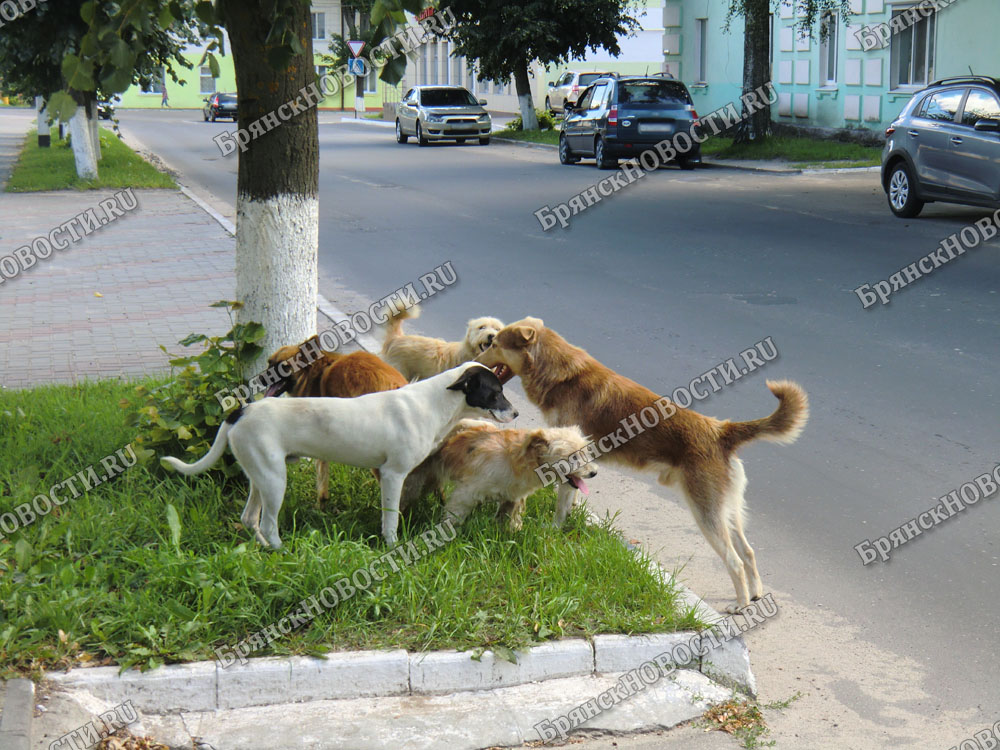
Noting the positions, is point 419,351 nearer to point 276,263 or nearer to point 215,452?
point 276,263

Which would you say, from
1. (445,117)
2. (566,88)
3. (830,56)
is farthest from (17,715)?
(566,88)

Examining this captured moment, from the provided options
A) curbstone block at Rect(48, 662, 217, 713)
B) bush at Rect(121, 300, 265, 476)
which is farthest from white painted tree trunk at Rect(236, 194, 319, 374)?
curbstone block at Rect(48, 662, 217, 713)

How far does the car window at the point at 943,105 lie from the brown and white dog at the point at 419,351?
11.1 meters

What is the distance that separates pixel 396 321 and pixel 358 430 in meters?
2.31

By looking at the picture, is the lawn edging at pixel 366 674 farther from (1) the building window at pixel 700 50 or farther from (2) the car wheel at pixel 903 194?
(1) the building window at pixel 700 50

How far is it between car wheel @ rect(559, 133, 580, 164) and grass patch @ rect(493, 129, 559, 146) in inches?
249

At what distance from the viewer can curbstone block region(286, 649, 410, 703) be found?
13.4 feet

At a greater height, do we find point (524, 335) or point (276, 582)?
point (524, 335)

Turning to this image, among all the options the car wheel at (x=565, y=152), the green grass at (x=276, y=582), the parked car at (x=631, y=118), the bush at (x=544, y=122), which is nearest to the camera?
the green grass at (x=276, y=582)

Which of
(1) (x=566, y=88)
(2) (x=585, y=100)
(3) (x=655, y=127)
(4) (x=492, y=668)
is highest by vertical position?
(1) (x=566, y=88)

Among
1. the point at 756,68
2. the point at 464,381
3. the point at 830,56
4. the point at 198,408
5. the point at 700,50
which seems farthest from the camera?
the point at 700,50

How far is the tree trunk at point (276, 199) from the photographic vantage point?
5.80 meters

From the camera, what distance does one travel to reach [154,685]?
3.99 m

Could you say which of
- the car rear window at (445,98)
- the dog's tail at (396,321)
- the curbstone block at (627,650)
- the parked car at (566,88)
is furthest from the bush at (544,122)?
the curbstone block at (627,650)
